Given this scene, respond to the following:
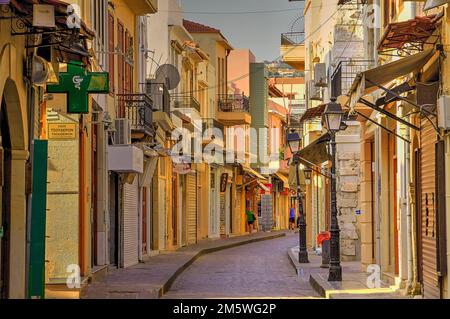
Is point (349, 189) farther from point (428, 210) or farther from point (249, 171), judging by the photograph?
point (249, 171)

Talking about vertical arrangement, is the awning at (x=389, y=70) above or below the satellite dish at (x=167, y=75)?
below

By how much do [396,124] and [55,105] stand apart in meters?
6.53

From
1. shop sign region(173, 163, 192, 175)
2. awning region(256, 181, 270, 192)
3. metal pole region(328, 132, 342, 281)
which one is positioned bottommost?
metal pole region(328, 132, 342, 281)

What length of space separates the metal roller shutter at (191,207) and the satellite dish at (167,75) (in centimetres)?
870

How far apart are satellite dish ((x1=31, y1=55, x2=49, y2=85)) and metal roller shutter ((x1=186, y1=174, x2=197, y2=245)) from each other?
3298cm

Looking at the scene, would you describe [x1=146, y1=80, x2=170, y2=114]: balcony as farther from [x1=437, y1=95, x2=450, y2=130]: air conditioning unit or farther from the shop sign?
[x1=437, y1=95, x2=450, y2=130]: air conditioning unit

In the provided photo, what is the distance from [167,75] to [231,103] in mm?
23452

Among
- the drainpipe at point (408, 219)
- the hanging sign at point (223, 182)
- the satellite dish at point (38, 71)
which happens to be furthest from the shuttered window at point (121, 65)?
the hanging sign at point (223, 182)

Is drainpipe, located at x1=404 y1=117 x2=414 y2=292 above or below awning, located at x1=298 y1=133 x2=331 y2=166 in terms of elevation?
below

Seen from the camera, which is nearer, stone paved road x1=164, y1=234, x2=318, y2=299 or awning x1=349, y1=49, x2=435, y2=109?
awning x1=349, y1=49, x2=435, y2=109

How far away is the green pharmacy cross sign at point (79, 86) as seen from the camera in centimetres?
1883

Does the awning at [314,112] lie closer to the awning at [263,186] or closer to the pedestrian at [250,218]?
the pedestrian at [250,218]

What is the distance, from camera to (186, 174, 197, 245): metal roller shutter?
4984 centimetres

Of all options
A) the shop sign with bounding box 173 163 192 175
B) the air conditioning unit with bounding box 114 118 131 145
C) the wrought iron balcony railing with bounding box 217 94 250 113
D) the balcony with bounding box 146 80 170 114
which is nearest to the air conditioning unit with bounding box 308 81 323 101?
the balcony with bounding box 146 80 170 114
